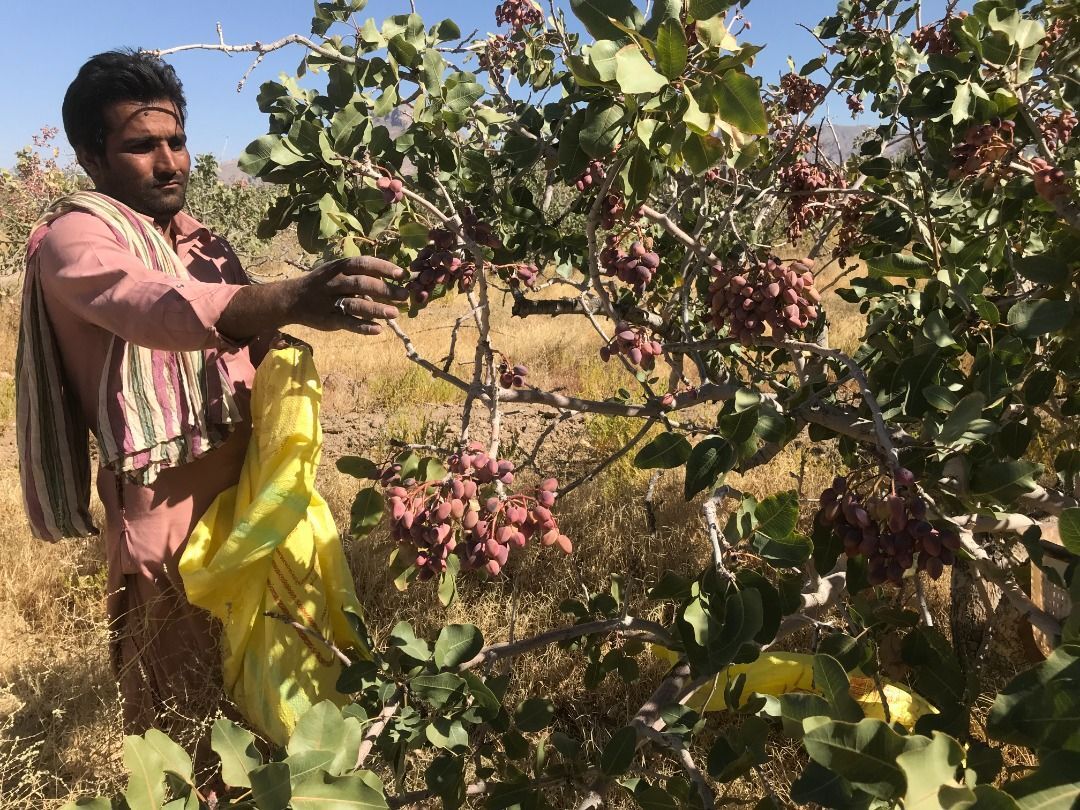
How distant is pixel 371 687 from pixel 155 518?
2.70 feet

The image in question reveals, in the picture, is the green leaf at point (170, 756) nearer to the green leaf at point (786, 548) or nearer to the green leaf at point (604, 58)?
the green leaf at point (786, 548)

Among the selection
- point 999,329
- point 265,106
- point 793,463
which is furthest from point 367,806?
point 793,463

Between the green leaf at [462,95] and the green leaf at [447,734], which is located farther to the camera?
the green leaf at [462,95]

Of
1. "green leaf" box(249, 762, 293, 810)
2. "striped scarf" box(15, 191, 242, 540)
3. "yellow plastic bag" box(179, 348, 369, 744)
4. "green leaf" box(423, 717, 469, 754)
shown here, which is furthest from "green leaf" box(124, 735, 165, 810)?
"striped scarf" box(15, 191, 242, 540)

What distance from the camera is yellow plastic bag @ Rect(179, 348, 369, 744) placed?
166cm

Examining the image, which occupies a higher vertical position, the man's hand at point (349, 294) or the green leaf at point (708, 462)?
the man's hand at point (349, 294)

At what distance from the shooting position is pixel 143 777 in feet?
2.60

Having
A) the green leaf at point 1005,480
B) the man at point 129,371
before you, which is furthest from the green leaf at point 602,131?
the green leaf at point 1005,480

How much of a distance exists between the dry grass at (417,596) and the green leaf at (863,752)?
1.08 meters

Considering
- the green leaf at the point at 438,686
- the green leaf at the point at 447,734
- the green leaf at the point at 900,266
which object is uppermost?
the green leaf at the point at 900,266

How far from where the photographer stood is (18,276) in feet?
32.4

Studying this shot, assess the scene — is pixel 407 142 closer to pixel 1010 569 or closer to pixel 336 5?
pixel 336 5

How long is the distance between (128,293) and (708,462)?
1104 mm

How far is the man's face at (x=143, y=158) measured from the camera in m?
1.63
